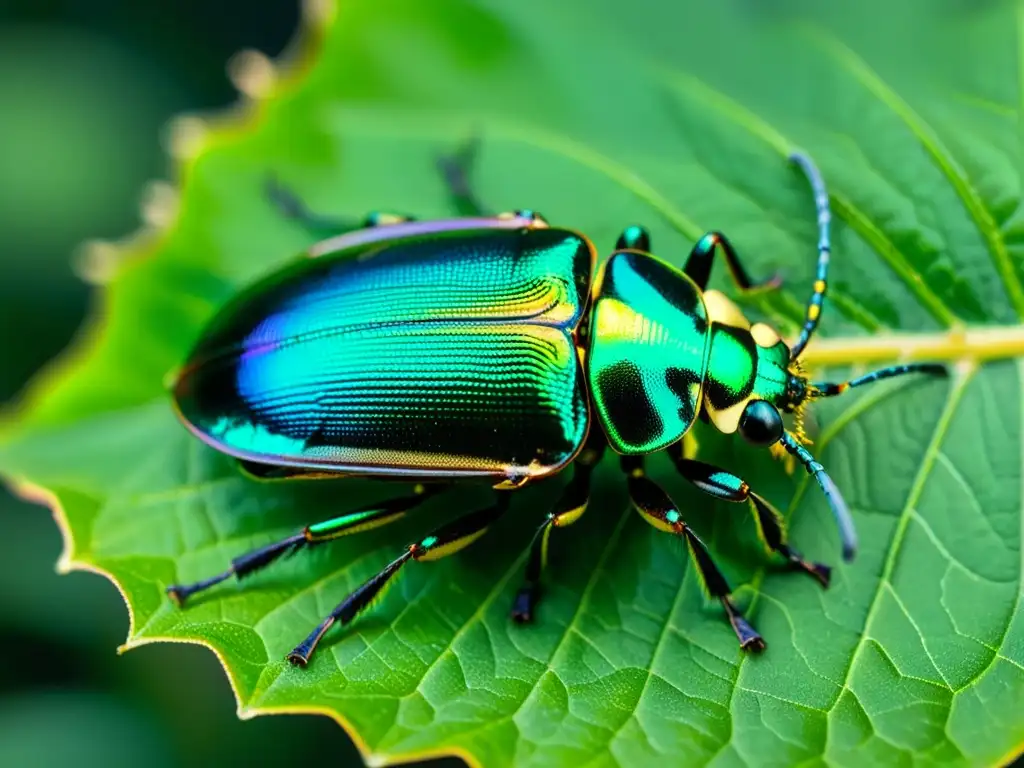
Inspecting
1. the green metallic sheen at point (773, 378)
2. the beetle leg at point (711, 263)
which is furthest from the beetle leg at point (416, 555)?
the beetle leg at point (711, 263)

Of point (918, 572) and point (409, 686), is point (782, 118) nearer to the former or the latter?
point (918, 572)

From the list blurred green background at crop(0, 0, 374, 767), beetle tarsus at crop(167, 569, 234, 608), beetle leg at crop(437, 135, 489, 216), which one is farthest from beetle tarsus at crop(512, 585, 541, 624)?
blurred green background at crop(0, 0, 374, 767)

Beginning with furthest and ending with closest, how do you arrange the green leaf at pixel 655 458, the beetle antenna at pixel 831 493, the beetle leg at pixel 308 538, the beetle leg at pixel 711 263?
the beetle leg at pixel 711 263, the beetle leg at pixel 308 538, the green leaf at pixel 655 458, the beetle antenna at pixel 831 493

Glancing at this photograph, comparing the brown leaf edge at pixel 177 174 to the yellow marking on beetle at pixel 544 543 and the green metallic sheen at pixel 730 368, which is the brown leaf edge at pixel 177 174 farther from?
the green metallic sheen at pixel 730 368

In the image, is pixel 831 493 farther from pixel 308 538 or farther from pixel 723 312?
pixel 308 538

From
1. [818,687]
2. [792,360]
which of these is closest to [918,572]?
[818,687]

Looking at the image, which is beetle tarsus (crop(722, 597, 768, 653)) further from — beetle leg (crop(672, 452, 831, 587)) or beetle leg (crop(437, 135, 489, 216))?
beetle leg (crop(437, 135, 489, 216))
